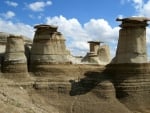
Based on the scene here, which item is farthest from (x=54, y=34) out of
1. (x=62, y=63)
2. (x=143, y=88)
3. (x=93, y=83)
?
(x=143, y=88)

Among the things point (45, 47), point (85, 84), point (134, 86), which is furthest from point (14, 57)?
point (134, 86)

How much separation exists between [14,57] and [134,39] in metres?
10.7

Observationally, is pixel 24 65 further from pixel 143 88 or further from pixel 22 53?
pixel 143 88

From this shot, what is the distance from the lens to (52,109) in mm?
40375

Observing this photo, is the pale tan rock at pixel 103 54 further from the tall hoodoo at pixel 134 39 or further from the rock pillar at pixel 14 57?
the rock pillar at pixel 14 57

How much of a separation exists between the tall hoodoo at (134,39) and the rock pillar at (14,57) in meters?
9.30

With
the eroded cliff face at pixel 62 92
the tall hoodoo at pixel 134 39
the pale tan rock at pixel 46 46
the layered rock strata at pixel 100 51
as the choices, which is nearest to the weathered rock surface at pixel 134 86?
the tall hoodoo at pixel 134 39

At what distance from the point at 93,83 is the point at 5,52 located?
8.17 metres

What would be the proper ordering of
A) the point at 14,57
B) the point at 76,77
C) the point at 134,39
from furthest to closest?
1. the point at 76,77
2. the point at 134,39
3. the point at 14,57

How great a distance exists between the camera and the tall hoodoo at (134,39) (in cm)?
4378

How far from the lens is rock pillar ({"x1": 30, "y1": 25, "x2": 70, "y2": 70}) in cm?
4353

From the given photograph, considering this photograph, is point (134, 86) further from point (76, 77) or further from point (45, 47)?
point (45, 47)

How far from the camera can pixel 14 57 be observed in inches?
1662

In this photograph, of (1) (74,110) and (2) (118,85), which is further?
(2) (118,85)
